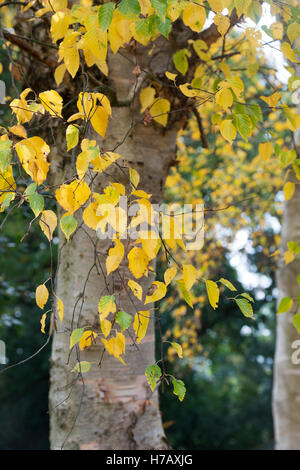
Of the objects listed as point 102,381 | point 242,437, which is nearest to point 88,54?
point 102,381

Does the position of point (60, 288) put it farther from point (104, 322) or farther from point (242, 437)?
point (242, 437)

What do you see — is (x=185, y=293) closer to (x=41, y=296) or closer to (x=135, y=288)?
(x=135, y=288)

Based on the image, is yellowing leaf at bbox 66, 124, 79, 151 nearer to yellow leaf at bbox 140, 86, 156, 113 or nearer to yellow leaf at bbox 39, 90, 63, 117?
yellow leaf at bbox 39, 90, 63, 117

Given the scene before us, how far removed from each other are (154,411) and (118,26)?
3.77ft

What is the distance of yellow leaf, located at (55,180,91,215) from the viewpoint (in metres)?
0.83

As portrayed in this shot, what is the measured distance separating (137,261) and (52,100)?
1.24ft

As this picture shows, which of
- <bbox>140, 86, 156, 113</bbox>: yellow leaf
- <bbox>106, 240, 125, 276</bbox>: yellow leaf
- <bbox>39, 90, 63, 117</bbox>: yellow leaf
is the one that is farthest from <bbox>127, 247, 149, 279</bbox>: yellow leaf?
<bbox>140, 86, 156, 113</bbox>: yellow leaf

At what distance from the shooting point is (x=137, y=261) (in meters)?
0.88

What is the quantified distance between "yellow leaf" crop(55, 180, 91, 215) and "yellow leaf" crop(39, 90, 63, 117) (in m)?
0.19

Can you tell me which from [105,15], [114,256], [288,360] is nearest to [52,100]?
[105,15]

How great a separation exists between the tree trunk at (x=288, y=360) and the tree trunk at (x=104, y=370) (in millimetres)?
1011

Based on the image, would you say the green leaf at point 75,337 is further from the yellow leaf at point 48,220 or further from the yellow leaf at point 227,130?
the yellow leaf at point 227,130

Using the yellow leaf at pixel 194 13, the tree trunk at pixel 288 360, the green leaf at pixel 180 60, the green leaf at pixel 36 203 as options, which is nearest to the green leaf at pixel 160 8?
the yellow leaf at pixel 194 13
